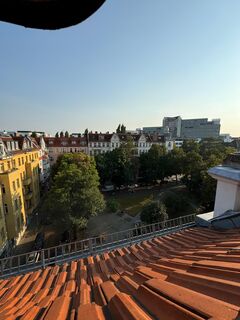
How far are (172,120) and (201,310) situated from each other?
439ft

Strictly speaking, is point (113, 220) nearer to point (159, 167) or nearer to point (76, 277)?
point (159, 167)

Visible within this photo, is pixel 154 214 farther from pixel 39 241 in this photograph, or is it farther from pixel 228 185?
pixel 228 185

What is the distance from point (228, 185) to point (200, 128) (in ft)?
403

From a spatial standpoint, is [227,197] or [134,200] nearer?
[227,197]

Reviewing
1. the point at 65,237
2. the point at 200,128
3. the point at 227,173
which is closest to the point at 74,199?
the point at 65,237

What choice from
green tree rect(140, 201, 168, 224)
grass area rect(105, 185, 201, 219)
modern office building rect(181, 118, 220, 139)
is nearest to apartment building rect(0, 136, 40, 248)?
grass area rect(105, 185, 201, 219)

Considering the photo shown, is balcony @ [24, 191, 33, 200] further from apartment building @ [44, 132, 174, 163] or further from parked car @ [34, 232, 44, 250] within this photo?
apartment building @ [44, 132, 174, 163]

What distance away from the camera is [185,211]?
864 inches

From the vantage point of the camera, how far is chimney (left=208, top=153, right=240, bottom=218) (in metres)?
6.12

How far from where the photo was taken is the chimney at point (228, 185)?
6121 millimetres

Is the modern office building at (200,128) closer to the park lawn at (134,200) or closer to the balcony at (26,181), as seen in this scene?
the park lawn at (134,200)

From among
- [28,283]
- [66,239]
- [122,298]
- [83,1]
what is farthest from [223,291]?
[66,239]

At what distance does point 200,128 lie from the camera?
4668 inches

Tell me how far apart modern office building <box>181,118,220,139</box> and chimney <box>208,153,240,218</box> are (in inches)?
4395
